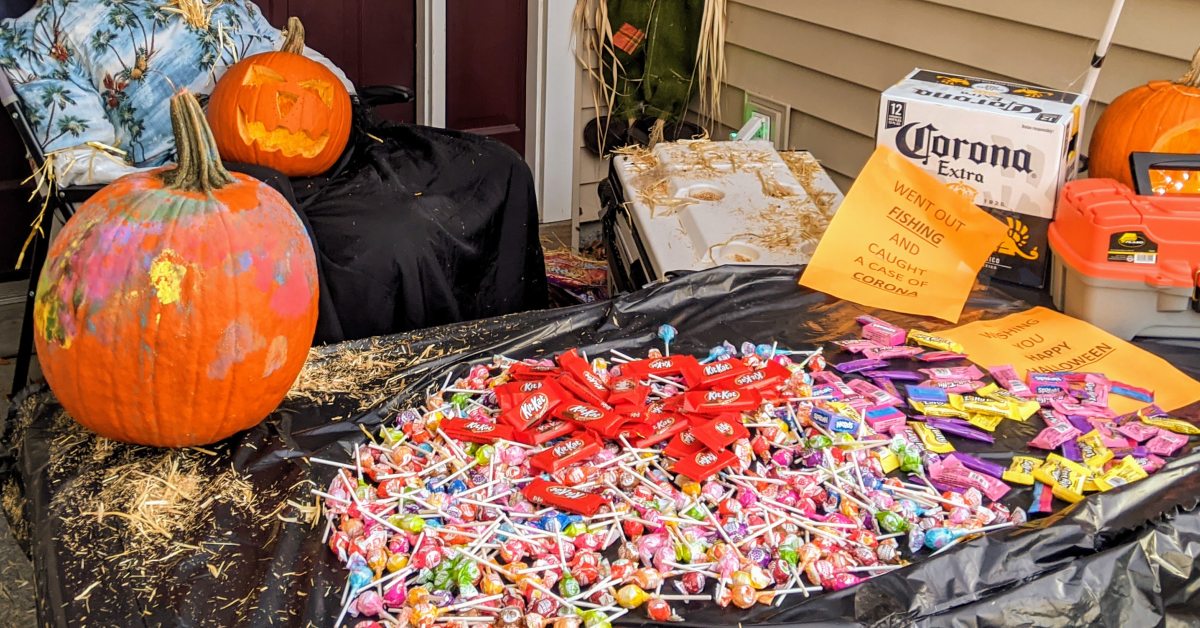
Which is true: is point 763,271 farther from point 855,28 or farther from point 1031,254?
point 855,28

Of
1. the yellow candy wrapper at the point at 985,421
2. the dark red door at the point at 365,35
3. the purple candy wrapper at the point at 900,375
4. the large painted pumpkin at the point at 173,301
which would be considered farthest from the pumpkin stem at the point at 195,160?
the dark red door at the point at 365,35

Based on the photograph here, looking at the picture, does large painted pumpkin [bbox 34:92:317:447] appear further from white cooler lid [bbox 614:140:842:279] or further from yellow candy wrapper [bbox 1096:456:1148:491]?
yellow candy wrapper [bbox 1096:456:1148:491]

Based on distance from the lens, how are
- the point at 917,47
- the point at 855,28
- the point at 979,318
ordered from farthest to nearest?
the point at 855,28 < the point at 917,47 < the point at 979,318

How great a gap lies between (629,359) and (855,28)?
1831 millimetres

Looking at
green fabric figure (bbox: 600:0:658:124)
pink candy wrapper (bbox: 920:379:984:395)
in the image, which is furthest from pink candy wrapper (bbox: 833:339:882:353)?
green fabric figure (bbox: 600:0:658:124)

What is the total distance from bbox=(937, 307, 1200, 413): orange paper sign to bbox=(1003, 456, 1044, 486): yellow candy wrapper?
257 millimetres

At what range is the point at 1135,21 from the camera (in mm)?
2270

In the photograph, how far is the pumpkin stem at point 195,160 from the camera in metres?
1.38

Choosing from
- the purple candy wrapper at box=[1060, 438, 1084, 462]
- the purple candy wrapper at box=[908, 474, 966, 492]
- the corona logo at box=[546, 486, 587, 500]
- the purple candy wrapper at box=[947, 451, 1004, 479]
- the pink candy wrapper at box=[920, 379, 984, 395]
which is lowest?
the purple candy wrapper at box=[908, 474, 966, 492]

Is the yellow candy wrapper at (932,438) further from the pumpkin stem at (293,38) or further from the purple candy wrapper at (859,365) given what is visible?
the pumpkin stem at (293,38)

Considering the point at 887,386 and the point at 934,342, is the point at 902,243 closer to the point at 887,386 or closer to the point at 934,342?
the point at 934,342

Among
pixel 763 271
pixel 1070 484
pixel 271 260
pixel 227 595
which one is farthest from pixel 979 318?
pixel 227 595

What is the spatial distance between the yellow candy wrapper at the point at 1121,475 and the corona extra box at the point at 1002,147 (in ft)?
2.24

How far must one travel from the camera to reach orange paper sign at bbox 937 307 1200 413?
1.64 m
